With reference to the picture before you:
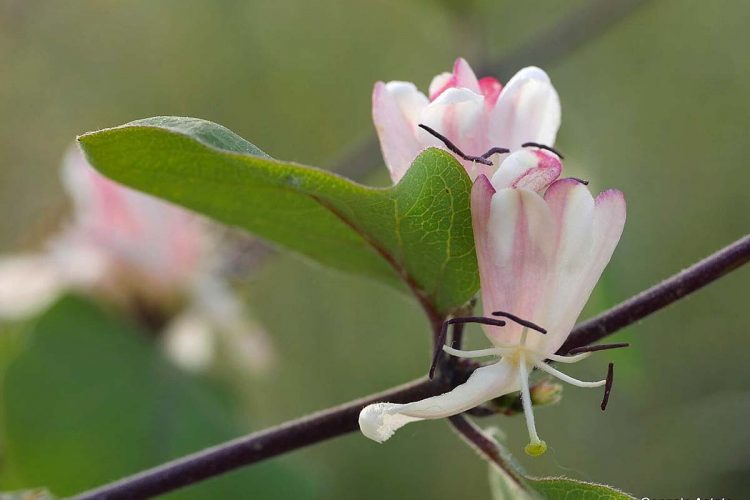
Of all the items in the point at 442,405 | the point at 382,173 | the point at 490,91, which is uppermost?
the point at 490,91

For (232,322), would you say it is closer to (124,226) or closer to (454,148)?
(124,226)

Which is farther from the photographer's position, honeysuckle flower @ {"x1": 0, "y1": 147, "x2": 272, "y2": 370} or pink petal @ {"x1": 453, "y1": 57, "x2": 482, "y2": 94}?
honeysuckle flower @ {"x1": 0, "y1": 147, "x2": 272, "y2": 370}

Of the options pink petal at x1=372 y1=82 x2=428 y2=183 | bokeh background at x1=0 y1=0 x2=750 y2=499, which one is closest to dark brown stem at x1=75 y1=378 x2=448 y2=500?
pink petal at x1=372 y1=82 x2=428 y2=183

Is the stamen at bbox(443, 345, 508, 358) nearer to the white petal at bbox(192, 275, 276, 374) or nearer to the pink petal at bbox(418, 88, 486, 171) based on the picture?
the pink petal at bbox(418, 88, 486, 171)

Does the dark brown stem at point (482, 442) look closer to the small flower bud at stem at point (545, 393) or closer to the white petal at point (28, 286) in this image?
the small flower bud at stem at point (545, 393)

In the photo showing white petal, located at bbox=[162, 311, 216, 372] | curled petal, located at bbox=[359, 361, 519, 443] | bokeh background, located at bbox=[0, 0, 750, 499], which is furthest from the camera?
bokeh background, located at bbox=[0, 0, 750, 499]

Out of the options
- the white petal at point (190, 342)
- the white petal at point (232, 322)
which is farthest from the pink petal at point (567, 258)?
the white petal at point (232, 322)

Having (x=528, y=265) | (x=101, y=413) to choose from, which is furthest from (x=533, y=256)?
(x=101, y=413)
